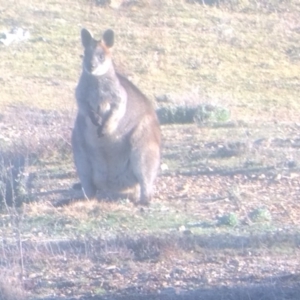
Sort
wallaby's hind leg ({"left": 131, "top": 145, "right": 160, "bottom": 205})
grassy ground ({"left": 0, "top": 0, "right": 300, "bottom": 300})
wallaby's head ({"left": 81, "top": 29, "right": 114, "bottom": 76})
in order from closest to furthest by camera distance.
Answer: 1. grassy ground ({"left": 0, "top": 0, "right": 300, "bottom": 300})
2. wallaby's hind leg ({"left": 131, "top": 145, "right": 160, "bottom": 205})
3. wallaby's head ({"left": 81, "top": 29, "right": 114, "bottom": 76})

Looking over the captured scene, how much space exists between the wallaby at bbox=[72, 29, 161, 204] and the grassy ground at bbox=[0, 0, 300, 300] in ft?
1.03

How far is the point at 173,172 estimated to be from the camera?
10.4m

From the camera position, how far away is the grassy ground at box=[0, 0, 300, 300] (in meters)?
6.68

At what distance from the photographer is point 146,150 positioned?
30.6 ft

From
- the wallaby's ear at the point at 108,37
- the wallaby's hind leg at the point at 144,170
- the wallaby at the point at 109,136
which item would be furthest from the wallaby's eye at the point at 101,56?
the wallaby's hind leg at the point at 144,170

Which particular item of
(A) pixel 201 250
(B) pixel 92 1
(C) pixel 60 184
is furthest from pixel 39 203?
(B) pixel 92 1

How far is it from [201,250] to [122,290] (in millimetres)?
1037

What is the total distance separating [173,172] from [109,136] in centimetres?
130

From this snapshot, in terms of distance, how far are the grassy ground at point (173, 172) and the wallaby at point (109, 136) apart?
31 centimetres

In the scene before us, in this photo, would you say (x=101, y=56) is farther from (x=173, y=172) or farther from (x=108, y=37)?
(x=173, y=172)

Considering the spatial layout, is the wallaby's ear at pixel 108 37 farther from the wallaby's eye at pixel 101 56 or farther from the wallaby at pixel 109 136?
the wallaby's eye at pixel 101 56

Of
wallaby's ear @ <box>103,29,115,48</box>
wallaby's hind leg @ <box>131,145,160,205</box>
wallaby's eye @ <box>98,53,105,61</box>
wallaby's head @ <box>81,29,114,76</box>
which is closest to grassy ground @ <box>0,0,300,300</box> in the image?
wallaby's hind leg @ <box>131,145,160,205</box>

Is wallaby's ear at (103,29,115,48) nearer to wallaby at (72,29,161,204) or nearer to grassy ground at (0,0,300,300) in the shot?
wallaby at (72,29,161,204)

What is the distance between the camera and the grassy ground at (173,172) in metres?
6.68
